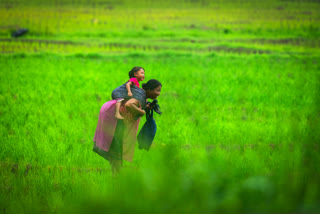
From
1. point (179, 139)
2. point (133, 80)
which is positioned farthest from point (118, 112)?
point (179, 139)

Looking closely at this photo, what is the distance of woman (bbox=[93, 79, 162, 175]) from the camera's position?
2479mm

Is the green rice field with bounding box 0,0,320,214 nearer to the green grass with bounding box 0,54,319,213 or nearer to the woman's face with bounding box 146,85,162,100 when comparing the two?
the green grass with bounding box 0,54,319,213

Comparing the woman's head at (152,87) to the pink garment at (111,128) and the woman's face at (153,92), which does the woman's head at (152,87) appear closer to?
the woman's face at (153,92)

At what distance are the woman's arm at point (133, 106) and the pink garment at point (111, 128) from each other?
0.46ft

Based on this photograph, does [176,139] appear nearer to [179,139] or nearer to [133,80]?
[179,139]

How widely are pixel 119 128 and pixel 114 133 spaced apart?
59mm

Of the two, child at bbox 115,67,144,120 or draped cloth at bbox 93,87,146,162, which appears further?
draped cloth at bbox 93,87,146,162

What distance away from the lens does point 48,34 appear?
82.6ft

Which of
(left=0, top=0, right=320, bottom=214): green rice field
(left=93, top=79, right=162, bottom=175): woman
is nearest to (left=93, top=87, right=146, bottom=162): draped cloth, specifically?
(left=93, top=79, right=162, bottom=175): woman

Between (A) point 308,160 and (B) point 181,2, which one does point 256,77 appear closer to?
(A) point 308,160

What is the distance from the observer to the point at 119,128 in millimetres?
2514

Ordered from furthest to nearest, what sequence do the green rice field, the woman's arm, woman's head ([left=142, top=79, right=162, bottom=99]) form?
1. woman's head ([left=142, top=79, right=162, bottom=99])
2. the woman's arm
3. the green rice field

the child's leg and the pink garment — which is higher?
the child's leg

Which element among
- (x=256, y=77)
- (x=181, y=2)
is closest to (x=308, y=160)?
(x=256, y=77)
